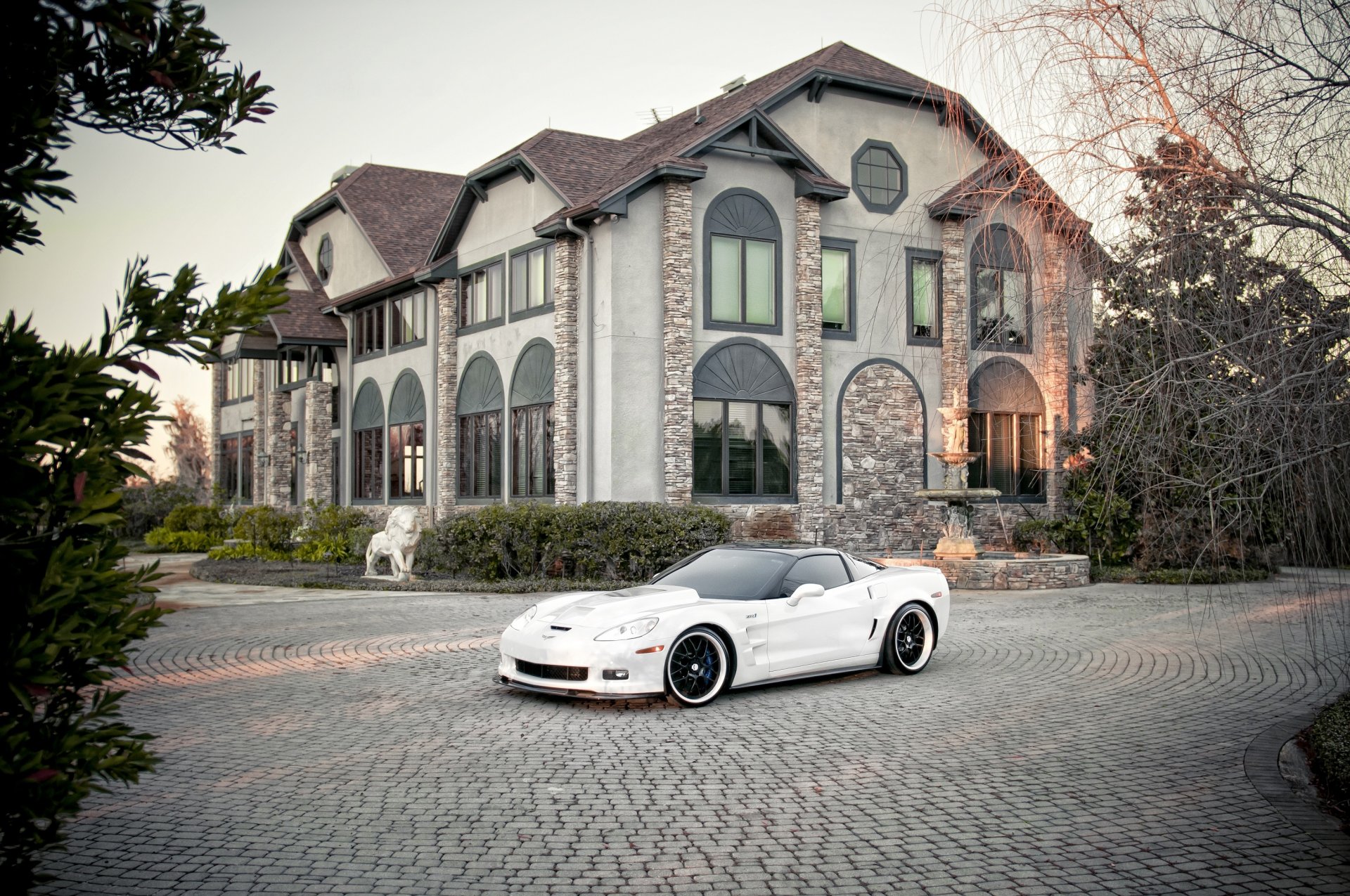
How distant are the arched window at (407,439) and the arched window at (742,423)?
10.3 m

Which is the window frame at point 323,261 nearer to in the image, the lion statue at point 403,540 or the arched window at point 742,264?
the lion statue at point 403,540

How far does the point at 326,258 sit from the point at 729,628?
109ft

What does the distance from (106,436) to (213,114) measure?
165 centimetres

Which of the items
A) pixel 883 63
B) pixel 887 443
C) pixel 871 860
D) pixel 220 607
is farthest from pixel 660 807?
pixel 883 63

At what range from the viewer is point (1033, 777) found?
23.1 feet

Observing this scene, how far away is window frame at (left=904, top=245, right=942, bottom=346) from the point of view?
26.8 metres

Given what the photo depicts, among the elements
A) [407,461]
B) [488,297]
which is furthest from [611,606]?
[407,461]

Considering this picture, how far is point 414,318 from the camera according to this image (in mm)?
31609

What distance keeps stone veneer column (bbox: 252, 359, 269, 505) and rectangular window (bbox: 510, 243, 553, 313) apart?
1762cm

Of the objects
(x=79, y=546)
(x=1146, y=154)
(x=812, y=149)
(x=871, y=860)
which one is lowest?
(x=871, y=860)

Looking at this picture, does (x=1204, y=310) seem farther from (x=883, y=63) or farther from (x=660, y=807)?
(x=883, y=63)

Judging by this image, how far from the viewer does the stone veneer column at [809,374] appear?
2448 cm

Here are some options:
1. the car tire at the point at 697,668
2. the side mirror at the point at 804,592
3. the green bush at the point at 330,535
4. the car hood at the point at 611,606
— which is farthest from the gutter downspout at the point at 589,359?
the car tire at the point at 697,668

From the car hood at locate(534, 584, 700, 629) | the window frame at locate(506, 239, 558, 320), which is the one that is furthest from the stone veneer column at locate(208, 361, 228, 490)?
the car hood at locate(534, 584, 700, 629)
